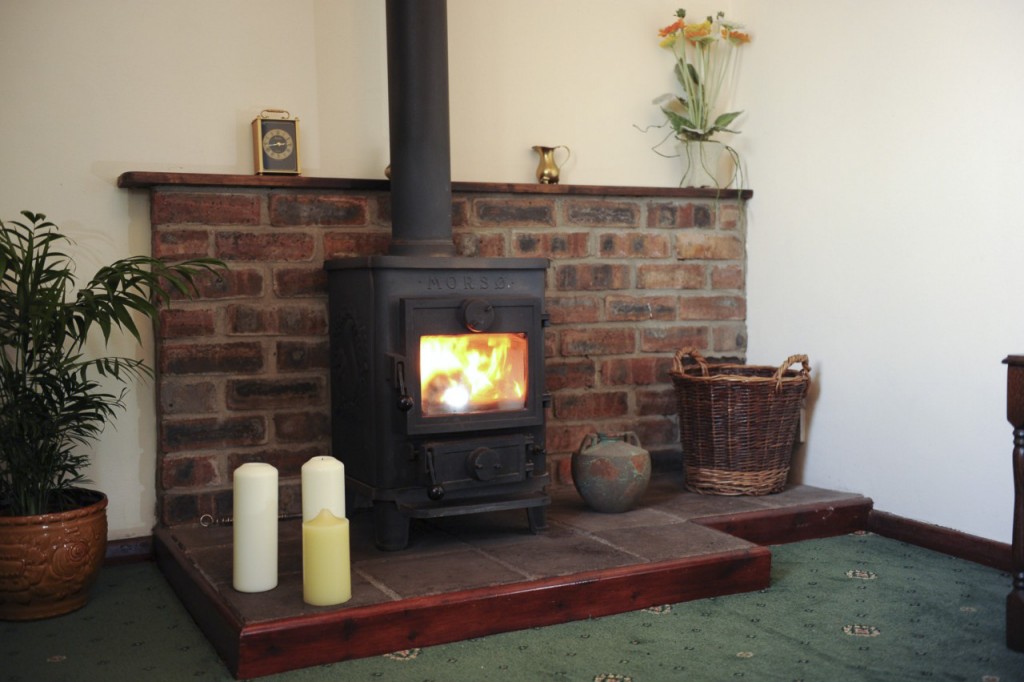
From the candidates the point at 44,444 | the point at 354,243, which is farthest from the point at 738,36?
the point at 44,444

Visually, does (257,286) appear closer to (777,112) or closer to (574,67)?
(574,67)

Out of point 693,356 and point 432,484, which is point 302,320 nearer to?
point 432,484

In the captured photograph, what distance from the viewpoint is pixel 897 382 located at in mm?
2820

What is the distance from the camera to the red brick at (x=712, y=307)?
3.29 metres

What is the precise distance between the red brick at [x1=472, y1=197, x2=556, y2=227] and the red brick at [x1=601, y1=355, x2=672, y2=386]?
486 millimetres

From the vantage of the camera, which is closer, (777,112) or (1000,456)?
(1000,456)

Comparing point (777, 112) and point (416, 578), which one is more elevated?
point (777, 112)

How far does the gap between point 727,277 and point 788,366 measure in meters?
0.50

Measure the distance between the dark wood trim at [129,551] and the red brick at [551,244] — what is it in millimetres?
1315

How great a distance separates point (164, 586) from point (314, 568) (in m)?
0.68

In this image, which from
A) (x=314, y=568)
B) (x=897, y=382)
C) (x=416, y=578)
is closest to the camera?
(x=314, y=568)

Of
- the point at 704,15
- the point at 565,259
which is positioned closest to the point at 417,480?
the point at 565,259

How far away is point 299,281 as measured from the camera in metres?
2.76

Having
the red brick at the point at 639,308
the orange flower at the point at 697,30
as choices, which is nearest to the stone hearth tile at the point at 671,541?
the red brick at the point at 639,308
